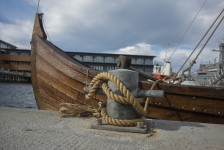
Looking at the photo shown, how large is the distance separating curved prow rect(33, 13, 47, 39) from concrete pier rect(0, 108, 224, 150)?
3.55m

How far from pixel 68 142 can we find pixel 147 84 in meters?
2.77

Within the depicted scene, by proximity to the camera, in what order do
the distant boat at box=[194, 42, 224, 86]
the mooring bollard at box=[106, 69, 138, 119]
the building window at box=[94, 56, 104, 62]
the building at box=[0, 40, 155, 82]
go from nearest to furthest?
1. the mooring bollard at box=[106, 69, 138, 119]
2. the distant boat at box=[194, 42, 224, 86]
3. the building at box=[0, 40, 155, 82]
4. the building window at box=[94, 56, 104, 62]

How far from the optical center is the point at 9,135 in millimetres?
2656

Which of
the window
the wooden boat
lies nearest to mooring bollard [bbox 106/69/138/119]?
the wooden boat

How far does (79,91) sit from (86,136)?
312cm

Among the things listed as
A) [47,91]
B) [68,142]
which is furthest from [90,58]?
[68,142]

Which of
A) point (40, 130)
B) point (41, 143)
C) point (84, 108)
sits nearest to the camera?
point (41, 143)

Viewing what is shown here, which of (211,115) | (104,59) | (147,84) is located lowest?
(211,115)

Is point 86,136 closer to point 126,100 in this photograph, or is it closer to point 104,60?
point 126,100

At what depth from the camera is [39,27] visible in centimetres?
684

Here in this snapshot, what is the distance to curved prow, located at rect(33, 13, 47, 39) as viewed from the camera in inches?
267

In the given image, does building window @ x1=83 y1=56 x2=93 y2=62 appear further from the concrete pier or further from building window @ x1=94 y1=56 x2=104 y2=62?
the concrete pier

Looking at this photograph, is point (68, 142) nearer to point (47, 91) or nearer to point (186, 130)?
point (186, 130)

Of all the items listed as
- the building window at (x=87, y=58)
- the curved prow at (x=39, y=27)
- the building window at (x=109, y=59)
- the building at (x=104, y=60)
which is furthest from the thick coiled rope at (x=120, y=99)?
the building window at (x=109, y=59)
